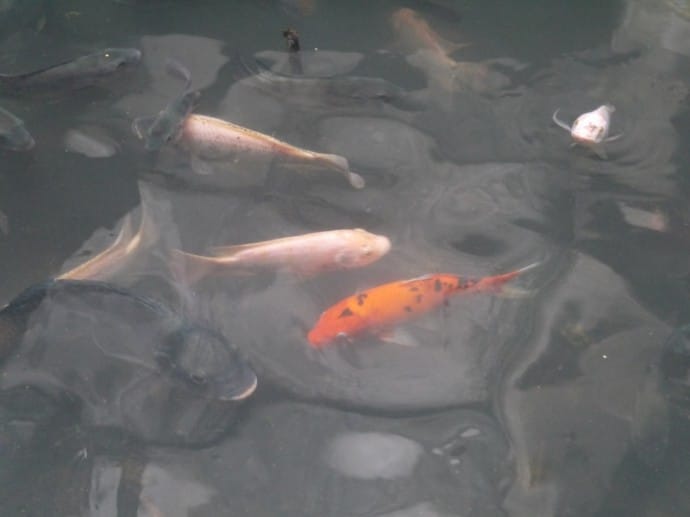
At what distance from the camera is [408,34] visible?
226 inches

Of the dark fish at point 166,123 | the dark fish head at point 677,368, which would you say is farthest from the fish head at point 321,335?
the dark fish head at point 677,368

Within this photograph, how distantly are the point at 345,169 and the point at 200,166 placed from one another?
97cm

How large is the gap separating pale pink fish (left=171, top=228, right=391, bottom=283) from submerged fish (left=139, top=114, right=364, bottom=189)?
1.97 feet

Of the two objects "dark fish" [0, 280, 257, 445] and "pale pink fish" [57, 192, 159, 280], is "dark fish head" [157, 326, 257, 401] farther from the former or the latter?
"pale pink fish" [57, 192, 159, 280]

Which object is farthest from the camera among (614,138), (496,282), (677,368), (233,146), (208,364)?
(614,138)

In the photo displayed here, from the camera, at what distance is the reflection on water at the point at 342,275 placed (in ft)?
11.7

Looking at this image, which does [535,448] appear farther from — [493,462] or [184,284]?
[184,284]

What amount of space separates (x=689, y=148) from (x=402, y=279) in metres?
2.30

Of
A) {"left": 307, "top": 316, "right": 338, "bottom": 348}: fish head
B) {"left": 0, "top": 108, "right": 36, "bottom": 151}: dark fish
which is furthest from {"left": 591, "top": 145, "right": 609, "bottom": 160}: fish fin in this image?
{"left": 0, "top": 108, "right": 36, "bottom": 151}: dark fish

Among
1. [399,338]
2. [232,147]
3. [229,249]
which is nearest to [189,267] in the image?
[229,249]

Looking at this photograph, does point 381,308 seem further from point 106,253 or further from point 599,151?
point 599,151

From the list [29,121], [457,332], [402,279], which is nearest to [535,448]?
[457,332]

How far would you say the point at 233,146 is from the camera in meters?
4.72

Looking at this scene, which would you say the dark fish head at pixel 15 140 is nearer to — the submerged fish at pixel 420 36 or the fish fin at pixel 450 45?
the submerged fish at pixel 420 36
